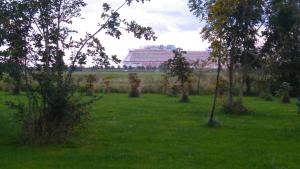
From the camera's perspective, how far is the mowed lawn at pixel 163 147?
1339cm

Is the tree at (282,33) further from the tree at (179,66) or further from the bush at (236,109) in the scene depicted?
the tree at (179,66)

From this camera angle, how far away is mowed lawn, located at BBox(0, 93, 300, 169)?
1339 cm

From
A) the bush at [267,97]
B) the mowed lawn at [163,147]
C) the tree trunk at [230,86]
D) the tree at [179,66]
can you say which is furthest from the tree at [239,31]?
the bush at [267,97]

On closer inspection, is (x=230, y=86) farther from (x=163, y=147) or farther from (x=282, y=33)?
(x=163, y=147)

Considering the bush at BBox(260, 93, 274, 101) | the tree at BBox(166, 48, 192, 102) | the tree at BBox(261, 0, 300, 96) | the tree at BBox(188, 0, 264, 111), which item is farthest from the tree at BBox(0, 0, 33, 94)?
the bush at BBox(260, 93, 274, 101)

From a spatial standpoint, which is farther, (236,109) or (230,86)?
(230,86)

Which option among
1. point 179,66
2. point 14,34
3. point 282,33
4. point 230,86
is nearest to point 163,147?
point 14,34

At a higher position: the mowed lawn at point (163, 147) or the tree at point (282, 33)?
the tree at point (282, 33)

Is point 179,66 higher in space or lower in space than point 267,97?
higher

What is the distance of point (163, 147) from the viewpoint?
1619cm

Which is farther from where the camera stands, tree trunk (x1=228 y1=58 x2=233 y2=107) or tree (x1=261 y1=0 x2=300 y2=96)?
tree (x1=261 y1=0 x2=300 y2=96)

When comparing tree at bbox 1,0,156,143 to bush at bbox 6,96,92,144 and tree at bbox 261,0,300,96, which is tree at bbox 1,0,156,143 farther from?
tree at bbox 261,0,300,96

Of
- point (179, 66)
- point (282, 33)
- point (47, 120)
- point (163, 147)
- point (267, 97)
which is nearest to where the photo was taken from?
point (163, 147)

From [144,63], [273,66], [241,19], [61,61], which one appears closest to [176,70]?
[273,66]
